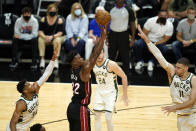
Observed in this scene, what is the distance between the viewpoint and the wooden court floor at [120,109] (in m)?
7.38

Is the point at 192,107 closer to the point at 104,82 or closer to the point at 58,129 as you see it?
the point at 104,82

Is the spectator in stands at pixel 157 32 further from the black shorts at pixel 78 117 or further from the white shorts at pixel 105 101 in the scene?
the black shorts at pixel 78 117

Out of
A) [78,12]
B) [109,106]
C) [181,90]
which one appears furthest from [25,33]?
[181,90]

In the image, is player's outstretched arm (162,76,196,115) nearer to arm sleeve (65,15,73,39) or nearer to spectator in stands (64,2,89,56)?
spectator in stands (64,2,89,56)

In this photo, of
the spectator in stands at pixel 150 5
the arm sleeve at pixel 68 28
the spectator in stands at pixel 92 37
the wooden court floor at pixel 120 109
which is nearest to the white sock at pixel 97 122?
the wooden court floor at pixel 120 109

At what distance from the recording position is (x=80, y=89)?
5586 mm

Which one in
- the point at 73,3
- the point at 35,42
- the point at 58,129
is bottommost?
the point at 58,129

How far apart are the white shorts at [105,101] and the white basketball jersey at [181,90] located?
100 cm

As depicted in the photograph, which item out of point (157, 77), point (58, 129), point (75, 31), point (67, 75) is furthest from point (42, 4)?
point (58, 129)

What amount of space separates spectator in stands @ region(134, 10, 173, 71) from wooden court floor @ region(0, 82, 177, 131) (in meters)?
1.72

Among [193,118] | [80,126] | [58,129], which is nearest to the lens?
[80,126]

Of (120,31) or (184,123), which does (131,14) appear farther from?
(184,123)

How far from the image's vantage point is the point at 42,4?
13555 millimetres

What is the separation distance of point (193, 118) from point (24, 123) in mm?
2360
